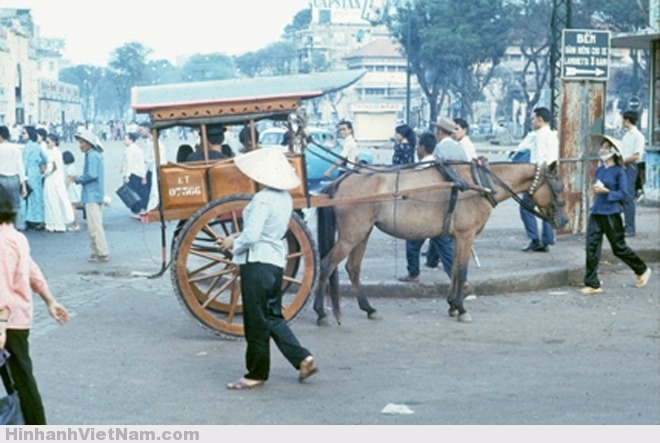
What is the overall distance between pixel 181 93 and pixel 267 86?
729 millimetres

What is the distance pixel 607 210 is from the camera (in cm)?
1114

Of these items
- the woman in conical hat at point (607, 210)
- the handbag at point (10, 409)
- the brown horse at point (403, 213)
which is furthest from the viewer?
the woman in conical hat at point (607, 210)

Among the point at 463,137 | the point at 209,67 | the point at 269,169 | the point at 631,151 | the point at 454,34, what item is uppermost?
the point at 454,34

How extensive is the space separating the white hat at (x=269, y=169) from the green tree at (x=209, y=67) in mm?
136649

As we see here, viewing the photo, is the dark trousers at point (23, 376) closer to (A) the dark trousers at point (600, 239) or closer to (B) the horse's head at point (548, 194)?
(B) the horse's head at point (548, 194)

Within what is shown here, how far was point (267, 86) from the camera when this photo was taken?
30.7ft

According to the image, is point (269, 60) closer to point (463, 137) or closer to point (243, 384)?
point (463, 137)

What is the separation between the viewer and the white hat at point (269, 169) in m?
7.23

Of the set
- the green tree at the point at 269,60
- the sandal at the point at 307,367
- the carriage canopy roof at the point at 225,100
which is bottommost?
the sandal at the point at 307,367

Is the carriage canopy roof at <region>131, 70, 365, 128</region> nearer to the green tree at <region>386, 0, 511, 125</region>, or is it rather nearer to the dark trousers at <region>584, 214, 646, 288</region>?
the dark trousers at <region>584, 214, 646, 288</region>

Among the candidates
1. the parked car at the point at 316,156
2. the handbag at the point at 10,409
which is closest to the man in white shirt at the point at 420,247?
the parked car at the point at 316,156

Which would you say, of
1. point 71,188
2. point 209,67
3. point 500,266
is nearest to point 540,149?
point 500,266

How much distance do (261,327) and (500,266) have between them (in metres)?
5.60

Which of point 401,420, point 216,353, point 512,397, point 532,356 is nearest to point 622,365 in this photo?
point 532,356
